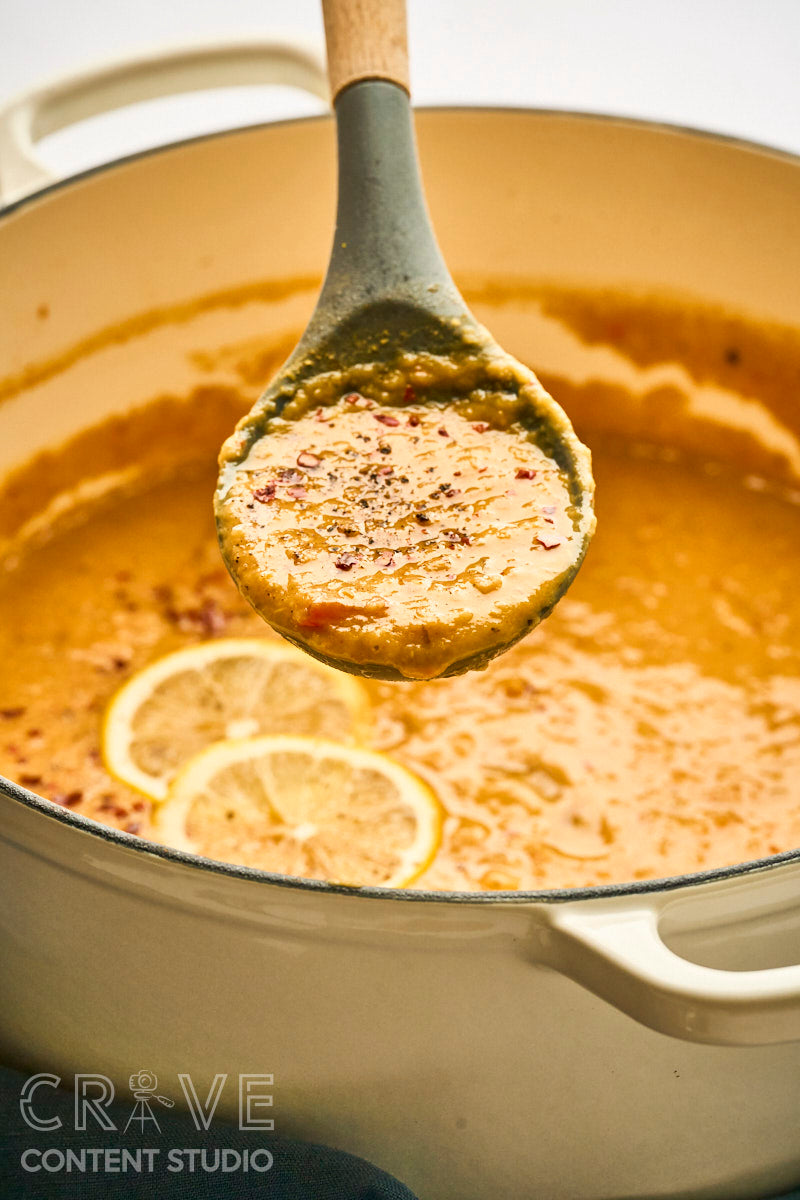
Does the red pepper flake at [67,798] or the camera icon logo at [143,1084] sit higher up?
the red pepper flake at [67,798]

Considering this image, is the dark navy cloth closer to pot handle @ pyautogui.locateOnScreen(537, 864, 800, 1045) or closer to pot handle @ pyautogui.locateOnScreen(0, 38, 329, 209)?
pot handle @ pyautogui.locateOnScreen(537, 864, 800, 1045)

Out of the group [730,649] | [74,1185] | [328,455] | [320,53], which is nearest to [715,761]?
[730,649]

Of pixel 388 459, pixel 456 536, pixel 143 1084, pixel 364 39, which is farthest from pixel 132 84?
pixel 143 1084

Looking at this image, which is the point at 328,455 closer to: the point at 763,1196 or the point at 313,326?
the point at 313,326

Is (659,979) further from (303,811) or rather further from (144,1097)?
(303,811)

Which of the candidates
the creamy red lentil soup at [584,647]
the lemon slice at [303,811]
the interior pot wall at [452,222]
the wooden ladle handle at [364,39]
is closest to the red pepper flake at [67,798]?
the creamy red lentil soup at [584,647]

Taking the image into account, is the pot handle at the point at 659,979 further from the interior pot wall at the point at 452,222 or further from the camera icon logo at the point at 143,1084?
the interior pot wall at the point at 452,222

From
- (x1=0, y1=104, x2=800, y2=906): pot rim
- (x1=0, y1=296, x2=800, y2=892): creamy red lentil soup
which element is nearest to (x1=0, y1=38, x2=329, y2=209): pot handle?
(x1=0, y1=296, x2=800, y2=892): creamy red lentil soup
